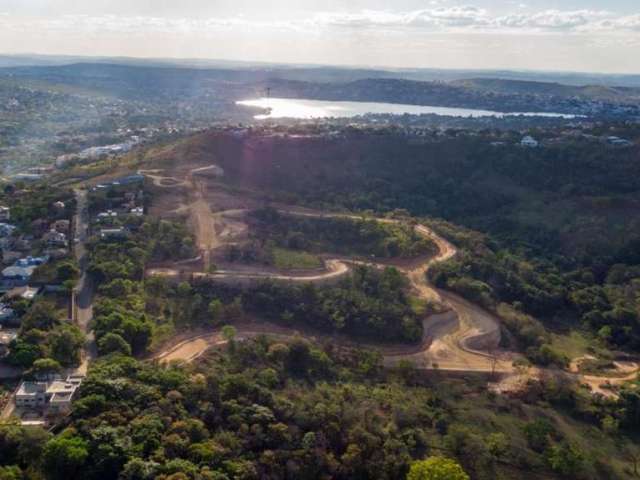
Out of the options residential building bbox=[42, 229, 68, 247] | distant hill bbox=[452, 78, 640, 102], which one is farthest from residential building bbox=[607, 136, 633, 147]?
distant hill bbox=[452, 78, 640, 102]

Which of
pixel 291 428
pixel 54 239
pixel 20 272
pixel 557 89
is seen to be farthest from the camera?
pixel 557 89

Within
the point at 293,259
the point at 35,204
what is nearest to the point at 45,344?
the point at 293,259

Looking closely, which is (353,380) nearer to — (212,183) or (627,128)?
(212,183)

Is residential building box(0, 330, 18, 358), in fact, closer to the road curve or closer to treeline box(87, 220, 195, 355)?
treeline box(87, 220, 195, 355)

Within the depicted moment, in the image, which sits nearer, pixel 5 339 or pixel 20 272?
pixel 5 339

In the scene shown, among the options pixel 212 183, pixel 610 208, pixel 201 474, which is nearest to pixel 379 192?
pixel 212 183

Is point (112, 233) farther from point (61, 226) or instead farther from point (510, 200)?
point (510, 200)
